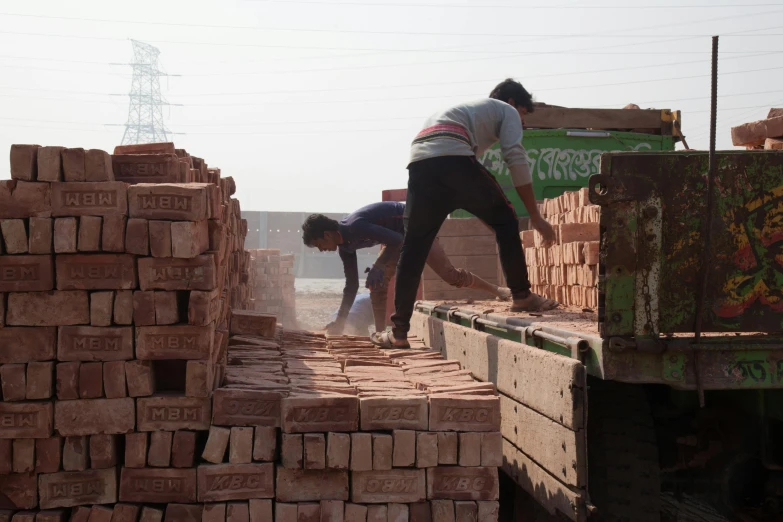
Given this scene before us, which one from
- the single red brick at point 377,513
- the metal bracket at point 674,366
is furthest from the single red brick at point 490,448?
the metal bracket at point 674,366

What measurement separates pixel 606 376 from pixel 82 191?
7.72ft

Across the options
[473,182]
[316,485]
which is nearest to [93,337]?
[316,485]

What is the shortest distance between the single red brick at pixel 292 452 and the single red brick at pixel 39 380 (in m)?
1.08

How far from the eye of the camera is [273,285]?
17641 millimetres

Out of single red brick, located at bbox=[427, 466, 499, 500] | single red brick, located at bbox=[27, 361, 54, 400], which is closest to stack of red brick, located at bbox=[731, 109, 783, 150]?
single red brick, located at bbox=[427, 466, 499, 500]

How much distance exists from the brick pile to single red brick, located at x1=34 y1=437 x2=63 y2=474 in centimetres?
1320

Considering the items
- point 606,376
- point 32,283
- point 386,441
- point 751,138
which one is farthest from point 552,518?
point 751,138

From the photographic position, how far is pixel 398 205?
24.4ft

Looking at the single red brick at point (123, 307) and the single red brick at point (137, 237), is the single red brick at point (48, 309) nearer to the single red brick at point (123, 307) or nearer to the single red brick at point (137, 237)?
the single red brick at point (123, 307)

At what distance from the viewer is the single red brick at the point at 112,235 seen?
356 cm

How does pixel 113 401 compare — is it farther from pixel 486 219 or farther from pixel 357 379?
pixel 486 219

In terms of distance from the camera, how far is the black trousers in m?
4.89

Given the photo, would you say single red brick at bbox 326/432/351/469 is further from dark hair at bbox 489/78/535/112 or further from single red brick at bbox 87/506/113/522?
dark hair at bbox 489/78/535/112

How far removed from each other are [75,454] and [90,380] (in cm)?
33
